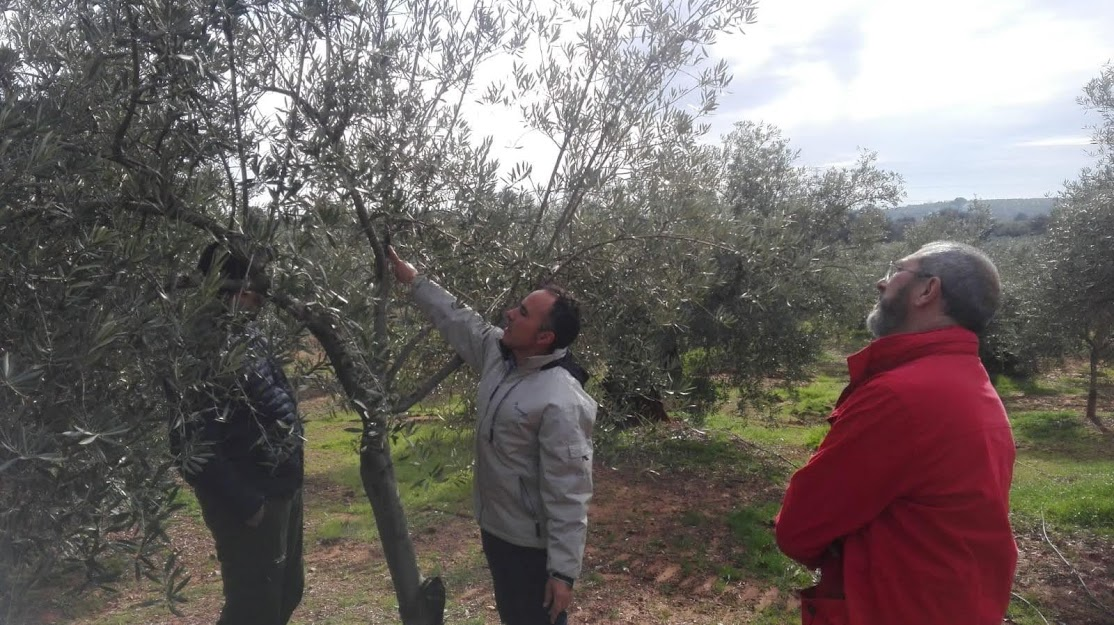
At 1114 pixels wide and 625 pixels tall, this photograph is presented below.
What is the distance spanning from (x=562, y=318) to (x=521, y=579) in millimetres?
A: 1106

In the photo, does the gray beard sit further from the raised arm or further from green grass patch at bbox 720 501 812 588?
green grass patch at bbox 720 501 812 588

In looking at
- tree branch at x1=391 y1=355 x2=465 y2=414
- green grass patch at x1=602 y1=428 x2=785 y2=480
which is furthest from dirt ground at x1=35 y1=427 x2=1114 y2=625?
tree branch at x1=391 y1=355 x2=465 y2=414

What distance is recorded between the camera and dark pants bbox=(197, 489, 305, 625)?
3.61 m

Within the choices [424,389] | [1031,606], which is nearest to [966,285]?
[424,389]

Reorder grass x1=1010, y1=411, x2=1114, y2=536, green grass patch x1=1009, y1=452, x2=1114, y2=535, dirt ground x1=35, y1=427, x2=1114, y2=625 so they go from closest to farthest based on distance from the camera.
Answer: dirt ground x1=35, y1=427, x2=1114, y2=625 < green grass patch x1=1009, y1=452, x2=1114, y2=535 < grass x1=1010, y1=411, x2=1114, y2=536

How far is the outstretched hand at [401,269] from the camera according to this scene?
11.3ft

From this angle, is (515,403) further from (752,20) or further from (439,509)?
(439,509)

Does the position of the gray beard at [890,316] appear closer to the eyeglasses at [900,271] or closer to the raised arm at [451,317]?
the eyeglasses at [900,271]

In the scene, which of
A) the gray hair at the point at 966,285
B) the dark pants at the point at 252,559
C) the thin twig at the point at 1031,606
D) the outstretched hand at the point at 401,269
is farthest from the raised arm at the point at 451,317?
the thin twig at the point at 1031,606

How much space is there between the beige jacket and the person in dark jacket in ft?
2.47

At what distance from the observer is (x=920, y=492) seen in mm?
2305

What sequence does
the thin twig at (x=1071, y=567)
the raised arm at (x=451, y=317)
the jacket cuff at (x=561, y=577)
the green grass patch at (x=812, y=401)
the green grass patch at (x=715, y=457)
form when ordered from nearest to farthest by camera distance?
the jacket cuff at (x=561, y=577) → the raised arm at (x=451, y=317) → the thin twig at (x=1071, y=567) → the green grass patch at (x=715, y=457) → the green grass patch at (x=812, y=401)

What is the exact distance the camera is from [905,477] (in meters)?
2.29

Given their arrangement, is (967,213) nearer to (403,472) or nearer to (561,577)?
(403,472)
